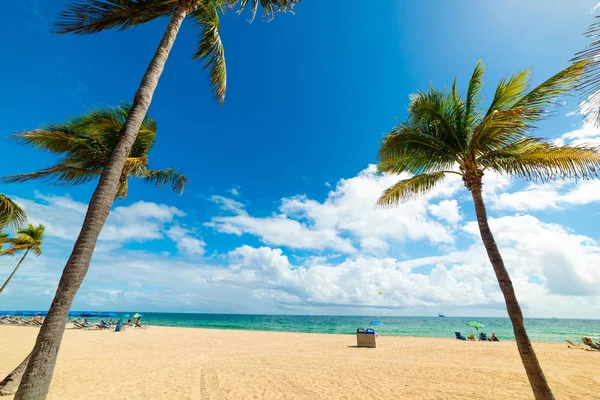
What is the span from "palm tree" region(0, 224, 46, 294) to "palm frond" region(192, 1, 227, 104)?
20819 mm

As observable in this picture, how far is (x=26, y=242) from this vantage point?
20.2 m

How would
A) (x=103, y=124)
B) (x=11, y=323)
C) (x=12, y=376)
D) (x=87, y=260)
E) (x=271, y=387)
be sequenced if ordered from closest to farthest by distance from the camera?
(x=87, y=260) < (x=12, y=376) < (x=103, y=124) < (x=271, y=387) < (x=11, y=323)

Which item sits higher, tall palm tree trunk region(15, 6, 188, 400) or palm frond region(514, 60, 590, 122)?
palm frond region(514, 60, 590, 122)

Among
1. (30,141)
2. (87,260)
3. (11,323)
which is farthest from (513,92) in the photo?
(11,323)

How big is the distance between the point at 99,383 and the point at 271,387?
4.75 meters

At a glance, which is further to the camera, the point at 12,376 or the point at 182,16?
the point at 12,376

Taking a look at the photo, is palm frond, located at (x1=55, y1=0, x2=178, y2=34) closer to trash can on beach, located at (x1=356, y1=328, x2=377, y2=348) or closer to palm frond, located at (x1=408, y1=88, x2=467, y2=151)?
palm frond, located at (x1=408, y1=88, x2=467, y2=151)

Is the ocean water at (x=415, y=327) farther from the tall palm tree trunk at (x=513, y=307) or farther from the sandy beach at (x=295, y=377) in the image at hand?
the tall palm tree trunk at (x=513, y=307)

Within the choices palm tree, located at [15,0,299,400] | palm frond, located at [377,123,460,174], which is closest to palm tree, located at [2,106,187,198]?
palm tree, located at [15,0,299,400]

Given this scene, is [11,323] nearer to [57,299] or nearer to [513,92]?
[57,299]

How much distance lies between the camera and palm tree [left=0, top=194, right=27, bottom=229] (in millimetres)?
9680

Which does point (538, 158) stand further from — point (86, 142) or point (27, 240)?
point (27, 240)

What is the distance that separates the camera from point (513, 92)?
625 cm

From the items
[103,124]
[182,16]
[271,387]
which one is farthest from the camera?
[271,387]
